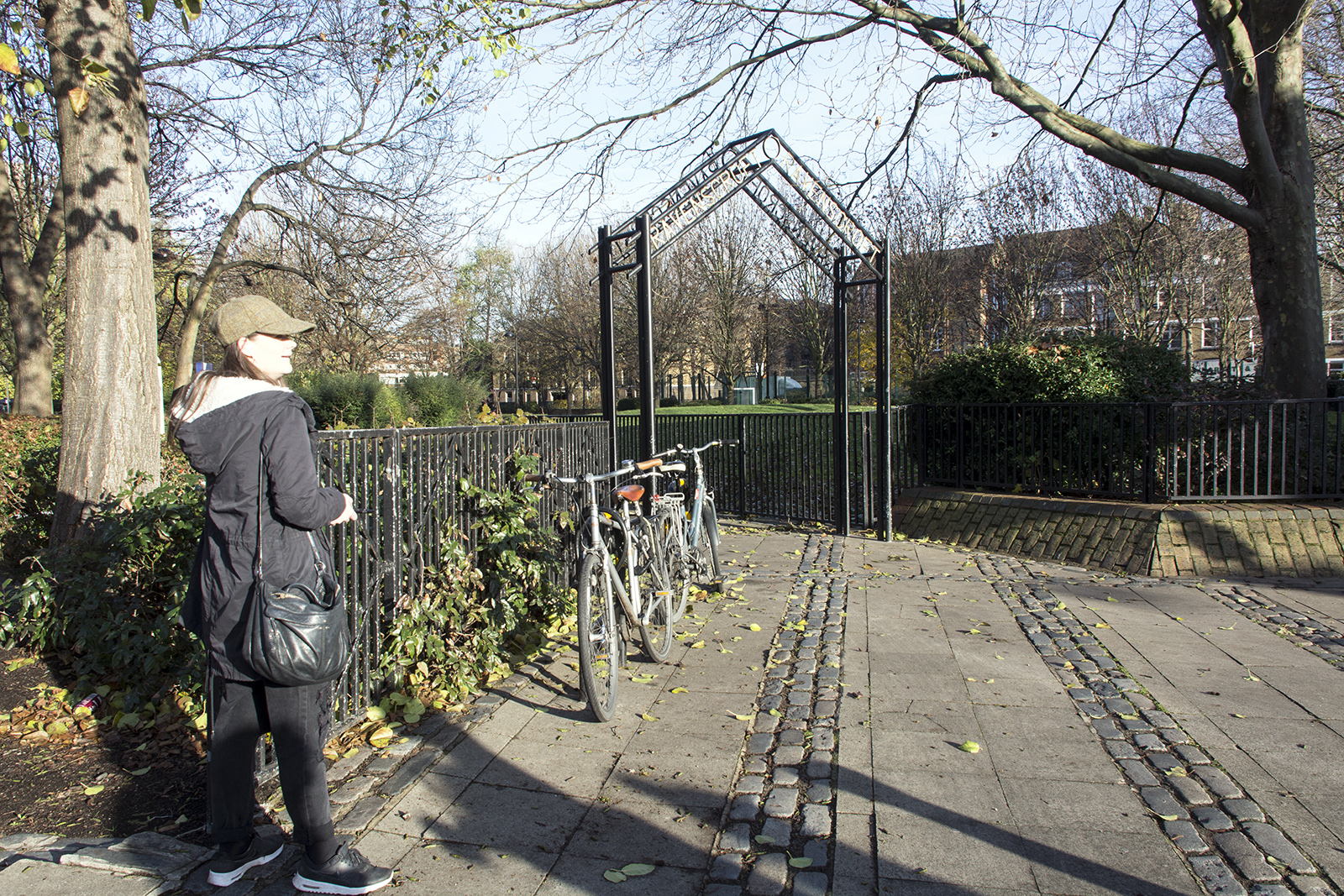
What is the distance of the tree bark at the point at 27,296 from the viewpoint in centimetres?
1100

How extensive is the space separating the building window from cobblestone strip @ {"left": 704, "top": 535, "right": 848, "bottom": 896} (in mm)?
29703

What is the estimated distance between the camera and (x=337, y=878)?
254 centimetres

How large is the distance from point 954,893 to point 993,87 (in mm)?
9033

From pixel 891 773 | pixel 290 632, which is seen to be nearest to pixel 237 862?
pixel 290 632

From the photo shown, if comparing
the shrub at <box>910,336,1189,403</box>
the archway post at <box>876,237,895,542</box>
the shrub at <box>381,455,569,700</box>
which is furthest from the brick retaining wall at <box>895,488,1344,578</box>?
the shrub at <box>381,455,569,700</box>

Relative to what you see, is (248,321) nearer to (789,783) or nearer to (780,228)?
(789,783)

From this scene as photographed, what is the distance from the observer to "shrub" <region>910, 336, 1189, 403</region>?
29.4 ft

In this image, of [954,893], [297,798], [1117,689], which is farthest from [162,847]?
[1117,689]

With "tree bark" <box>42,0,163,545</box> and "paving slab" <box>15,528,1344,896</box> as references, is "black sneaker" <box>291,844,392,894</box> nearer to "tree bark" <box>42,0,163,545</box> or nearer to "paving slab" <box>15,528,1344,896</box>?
"paving slab" <box>15,528,1344,896</box>

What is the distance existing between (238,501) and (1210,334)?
4245 cm

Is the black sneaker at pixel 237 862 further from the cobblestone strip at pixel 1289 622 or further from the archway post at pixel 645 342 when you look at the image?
the cobblestone strip at pixel 1289 622

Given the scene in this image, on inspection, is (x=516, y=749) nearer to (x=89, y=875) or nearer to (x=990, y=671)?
(x=89, y=875)

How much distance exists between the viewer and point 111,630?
390cm

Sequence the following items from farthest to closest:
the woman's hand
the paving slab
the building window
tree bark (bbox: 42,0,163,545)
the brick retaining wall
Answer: the building window → the brick retaining wall → tree bark (bbox: 42,0,163,545) → the paving slab → the woman's hand
